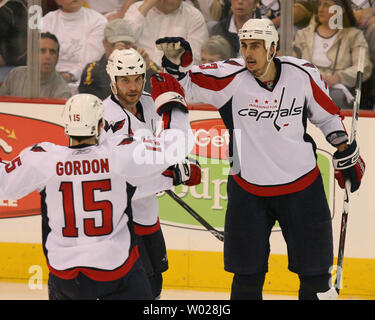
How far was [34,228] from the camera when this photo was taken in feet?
17.2

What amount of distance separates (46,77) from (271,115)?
2.11 metres

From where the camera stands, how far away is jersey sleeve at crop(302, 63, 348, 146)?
3.71m

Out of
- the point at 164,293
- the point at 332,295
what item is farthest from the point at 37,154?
the point at 164,293

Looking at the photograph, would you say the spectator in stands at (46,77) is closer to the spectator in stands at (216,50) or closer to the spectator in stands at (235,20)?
the spectator in stands at (216,50)

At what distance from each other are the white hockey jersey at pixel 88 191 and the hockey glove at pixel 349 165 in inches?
45.5

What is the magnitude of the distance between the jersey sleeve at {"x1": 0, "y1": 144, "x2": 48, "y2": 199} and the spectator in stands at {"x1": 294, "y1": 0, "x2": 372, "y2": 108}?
→ 2.53 meters

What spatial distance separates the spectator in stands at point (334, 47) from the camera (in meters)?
4.95

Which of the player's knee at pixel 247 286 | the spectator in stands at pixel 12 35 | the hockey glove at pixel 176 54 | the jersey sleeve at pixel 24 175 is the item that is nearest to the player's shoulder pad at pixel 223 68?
the hockey glove at pixel 176 54

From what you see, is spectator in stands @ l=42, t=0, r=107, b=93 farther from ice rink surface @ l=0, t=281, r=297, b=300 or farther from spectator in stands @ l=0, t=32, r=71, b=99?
ice rink surface @ l=0, t=281, r=297, b=300

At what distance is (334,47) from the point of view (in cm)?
499

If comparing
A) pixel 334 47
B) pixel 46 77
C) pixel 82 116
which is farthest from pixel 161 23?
pixel 82 116

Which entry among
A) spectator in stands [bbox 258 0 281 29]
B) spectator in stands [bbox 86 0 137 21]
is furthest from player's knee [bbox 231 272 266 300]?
spectator in stands [bbox 86 0 137 21]

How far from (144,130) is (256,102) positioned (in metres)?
0.55

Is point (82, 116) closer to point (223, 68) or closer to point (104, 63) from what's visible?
point (223, 68)
